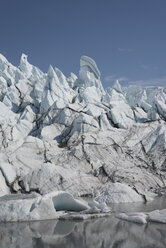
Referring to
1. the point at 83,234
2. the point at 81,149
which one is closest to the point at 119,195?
the point at 83,234

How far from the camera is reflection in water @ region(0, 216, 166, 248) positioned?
694 cm

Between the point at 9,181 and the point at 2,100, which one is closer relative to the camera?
the point at 9,181

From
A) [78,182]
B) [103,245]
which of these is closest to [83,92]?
[78,182]

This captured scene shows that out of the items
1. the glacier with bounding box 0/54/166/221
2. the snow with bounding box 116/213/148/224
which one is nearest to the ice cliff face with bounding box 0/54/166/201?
the glacier with bounding box 0/54/166/221

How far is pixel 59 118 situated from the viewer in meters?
30.8

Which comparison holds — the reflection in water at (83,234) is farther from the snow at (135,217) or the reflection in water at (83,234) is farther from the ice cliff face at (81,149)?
the ice cliff face at (81,149)

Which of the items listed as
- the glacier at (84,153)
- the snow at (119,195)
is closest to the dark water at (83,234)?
the glacier at (84,153)

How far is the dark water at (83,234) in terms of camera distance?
273 inches

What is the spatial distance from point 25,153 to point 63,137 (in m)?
7.42

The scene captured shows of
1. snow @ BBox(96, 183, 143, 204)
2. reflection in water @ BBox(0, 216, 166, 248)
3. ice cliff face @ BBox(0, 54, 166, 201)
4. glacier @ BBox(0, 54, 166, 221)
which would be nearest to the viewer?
reflection in water @ BBox(0, 216, 166, 248)

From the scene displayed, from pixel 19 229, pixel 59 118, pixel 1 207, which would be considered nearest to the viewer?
pixel 19 229

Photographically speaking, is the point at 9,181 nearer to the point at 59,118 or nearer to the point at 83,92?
the point at 59,118

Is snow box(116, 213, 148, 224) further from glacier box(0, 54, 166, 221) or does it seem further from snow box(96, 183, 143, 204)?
snow box(96, 183, 143, 204)

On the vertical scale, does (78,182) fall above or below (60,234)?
above
